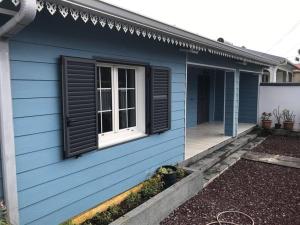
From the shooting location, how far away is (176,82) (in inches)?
197

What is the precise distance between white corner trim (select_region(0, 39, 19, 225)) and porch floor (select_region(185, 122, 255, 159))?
3717 millimetres

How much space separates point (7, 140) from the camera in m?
2.41

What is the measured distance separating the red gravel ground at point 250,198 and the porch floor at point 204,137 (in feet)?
3.10

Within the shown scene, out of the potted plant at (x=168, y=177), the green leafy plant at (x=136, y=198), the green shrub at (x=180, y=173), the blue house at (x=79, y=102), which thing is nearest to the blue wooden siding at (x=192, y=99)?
the blue house at (x=79, y=102)

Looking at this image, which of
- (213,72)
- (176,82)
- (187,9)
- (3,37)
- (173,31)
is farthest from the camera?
(187,9)

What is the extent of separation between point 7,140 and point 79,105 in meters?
0.83

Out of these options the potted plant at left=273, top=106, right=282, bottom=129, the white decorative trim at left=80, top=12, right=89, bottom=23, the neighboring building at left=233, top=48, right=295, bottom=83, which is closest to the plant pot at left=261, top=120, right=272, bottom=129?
the potted plant at left=273, top=106, right=282, bottom=129

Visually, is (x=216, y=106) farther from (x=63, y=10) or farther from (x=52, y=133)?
(x=63, y=10)

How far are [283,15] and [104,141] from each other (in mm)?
24315

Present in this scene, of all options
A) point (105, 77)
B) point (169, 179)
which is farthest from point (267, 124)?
point (105, 77)

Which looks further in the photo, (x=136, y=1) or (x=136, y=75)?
(x=136, y=1)

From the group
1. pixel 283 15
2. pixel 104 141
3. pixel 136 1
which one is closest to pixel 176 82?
pixel 104 141

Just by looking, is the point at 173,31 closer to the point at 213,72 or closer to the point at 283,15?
the point at 213,72

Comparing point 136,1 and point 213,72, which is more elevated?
point 136,1
